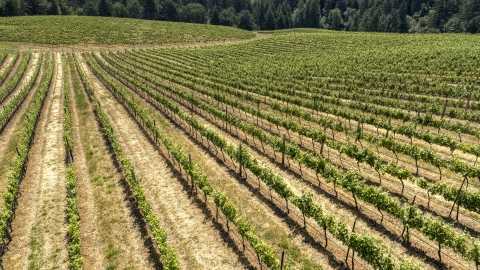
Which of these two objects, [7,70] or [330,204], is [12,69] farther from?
[330,204]

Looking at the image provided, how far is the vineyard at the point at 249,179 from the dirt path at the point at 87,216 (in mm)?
105

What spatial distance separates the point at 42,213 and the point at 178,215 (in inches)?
354

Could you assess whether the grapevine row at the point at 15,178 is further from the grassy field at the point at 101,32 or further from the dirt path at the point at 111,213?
the grassy field at the point at 101,32

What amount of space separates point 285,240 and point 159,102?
30.7 metres

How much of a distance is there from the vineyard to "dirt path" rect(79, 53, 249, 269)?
0.10m

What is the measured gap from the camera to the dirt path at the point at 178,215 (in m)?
16.5

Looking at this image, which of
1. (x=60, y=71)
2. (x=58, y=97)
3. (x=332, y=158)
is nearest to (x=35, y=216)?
(x=332, y=158)

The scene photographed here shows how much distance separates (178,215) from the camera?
19859 millimetres

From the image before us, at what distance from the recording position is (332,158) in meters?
25.9

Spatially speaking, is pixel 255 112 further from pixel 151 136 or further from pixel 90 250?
pixel 90 250

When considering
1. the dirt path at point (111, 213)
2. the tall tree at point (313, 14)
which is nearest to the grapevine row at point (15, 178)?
the dirt path at point (111, 213)

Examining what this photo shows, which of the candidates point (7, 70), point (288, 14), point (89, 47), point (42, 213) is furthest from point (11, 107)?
point (288, 14)

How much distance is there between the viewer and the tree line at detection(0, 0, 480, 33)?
135 meters

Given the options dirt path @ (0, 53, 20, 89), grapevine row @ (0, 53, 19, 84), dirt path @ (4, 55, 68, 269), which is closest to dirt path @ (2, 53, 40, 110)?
dirt path @ (0, 53, 20, 89)
